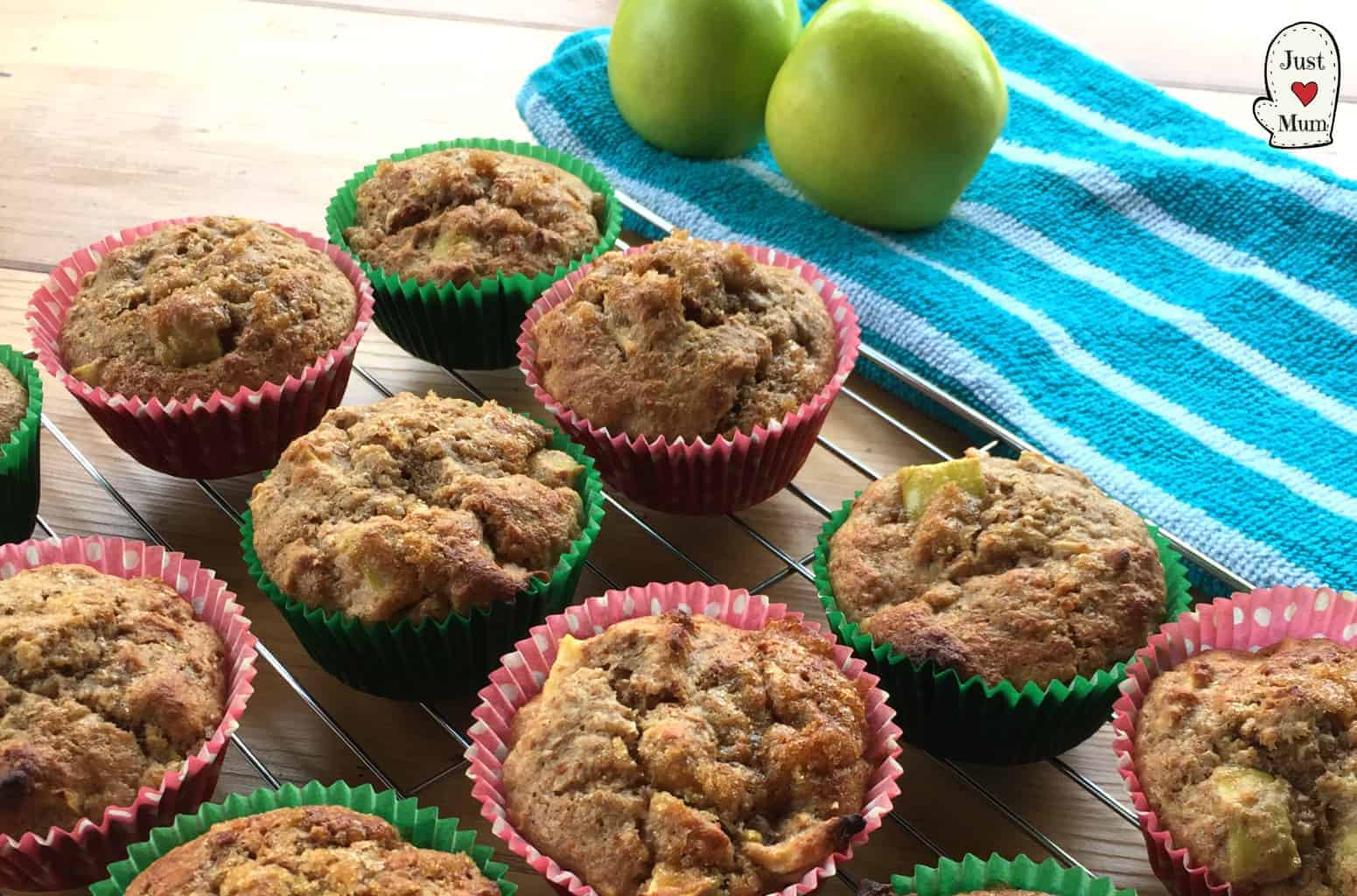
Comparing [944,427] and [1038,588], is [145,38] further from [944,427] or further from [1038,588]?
[1038,588]

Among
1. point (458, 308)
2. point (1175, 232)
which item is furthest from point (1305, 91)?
point (458, 308)

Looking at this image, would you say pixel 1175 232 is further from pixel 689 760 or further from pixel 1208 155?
pixel 689 760

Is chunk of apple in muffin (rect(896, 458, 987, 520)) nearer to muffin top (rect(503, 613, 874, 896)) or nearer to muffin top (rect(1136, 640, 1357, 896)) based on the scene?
muffin top (rect(503, 613, 874, 896))

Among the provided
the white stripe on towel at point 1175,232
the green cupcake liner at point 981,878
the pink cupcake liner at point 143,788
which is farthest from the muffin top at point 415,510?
the white stripe on towel at point 1175,232

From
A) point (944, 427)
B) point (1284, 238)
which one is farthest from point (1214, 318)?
point (944, 427)

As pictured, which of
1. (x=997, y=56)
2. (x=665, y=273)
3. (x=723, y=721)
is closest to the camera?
(x=723, y=721)

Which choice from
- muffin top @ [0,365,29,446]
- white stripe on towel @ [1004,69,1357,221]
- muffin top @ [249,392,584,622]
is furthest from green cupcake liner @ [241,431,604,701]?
white stripe on towel @ [1004,69,1357,221]

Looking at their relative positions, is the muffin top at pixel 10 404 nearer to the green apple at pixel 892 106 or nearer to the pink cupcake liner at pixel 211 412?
the pink cupcake liner at pixel 211 412
